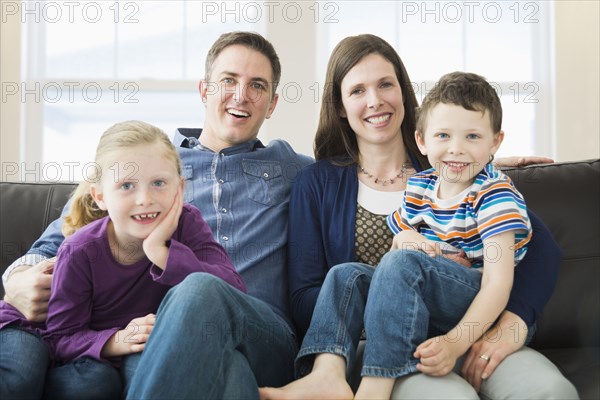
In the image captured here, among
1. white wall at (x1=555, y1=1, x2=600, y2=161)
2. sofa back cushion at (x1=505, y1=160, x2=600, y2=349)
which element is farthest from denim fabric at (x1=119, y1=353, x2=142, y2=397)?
white wall at (x1=555, y1=1, x2=600, y2=161)

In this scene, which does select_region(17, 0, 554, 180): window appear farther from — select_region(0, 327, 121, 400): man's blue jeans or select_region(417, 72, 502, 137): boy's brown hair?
select_region(0, 327, 121, 400): man's blue jeans

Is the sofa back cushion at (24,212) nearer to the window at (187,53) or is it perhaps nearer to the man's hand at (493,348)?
the window at (187,53)

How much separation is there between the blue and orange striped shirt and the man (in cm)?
38

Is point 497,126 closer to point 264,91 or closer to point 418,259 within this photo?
point 418,259

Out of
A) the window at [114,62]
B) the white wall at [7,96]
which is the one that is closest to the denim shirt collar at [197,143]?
the window at [114,62]

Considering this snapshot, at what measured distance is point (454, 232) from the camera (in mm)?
1611

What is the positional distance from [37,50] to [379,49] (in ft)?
6.02

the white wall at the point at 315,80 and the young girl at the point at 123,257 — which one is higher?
the white wall at the point at 315,80

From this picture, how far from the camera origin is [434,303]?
59.8 inches

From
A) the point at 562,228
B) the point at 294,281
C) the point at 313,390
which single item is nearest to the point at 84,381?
the point at 313,390

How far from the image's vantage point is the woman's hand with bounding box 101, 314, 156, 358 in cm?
142

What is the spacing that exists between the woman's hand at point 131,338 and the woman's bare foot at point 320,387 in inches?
10.2

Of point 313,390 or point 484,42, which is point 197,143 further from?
point 484,42

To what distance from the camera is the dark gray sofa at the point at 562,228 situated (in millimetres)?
1898
